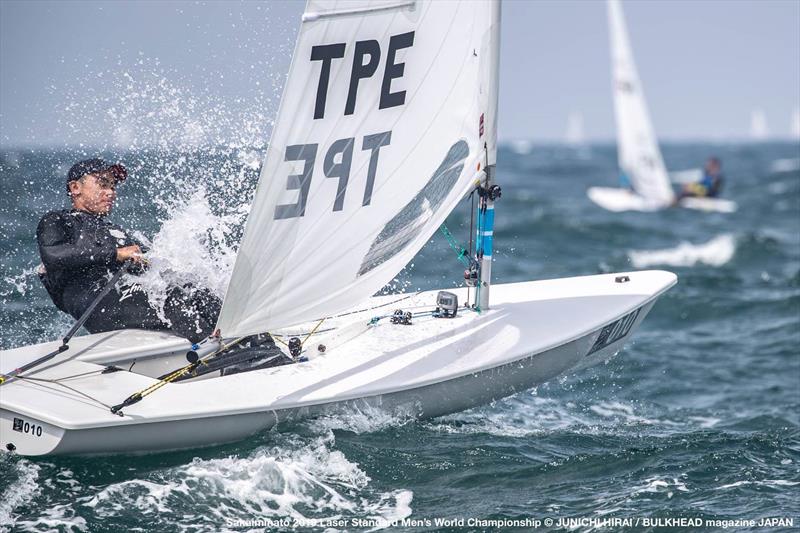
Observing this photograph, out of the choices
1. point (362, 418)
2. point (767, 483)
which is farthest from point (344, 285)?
point (767, 483)

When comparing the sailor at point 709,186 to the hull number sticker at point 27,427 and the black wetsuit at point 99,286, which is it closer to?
the black wetsuit at point 99,286

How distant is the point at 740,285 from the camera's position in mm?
12719

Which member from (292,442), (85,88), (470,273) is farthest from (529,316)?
(85,88)

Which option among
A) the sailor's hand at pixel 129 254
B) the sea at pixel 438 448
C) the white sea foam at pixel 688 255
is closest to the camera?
the sea at pixel 438 448

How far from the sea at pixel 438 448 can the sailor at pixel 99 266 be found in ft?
0.68

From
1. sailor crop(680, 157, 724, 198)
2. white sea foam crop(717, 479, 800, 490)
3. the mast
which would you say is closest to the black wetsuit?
the mast

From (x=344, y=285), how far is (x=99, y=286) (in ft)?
5.01

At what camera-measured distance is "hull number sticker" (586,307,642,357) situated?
6.65 m

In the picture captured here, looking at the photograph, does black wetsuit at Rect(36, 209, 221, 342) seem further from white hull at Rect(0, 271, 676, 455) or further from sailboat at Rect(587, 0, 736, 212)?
sailboat at Rect(587, 0, 736, 212)

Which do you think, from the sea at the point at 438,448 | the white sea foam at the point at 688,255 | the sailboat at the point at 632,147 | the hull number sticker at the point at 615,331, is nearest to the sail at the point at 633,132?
the sailboat at the point at 632,147

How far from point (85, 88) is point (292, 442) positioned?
506cm

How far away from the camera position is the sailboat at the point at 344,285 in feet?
17.8

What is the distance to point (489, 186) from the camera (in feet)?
21.2

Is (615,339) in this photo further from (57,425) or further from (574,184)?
(574,184)
